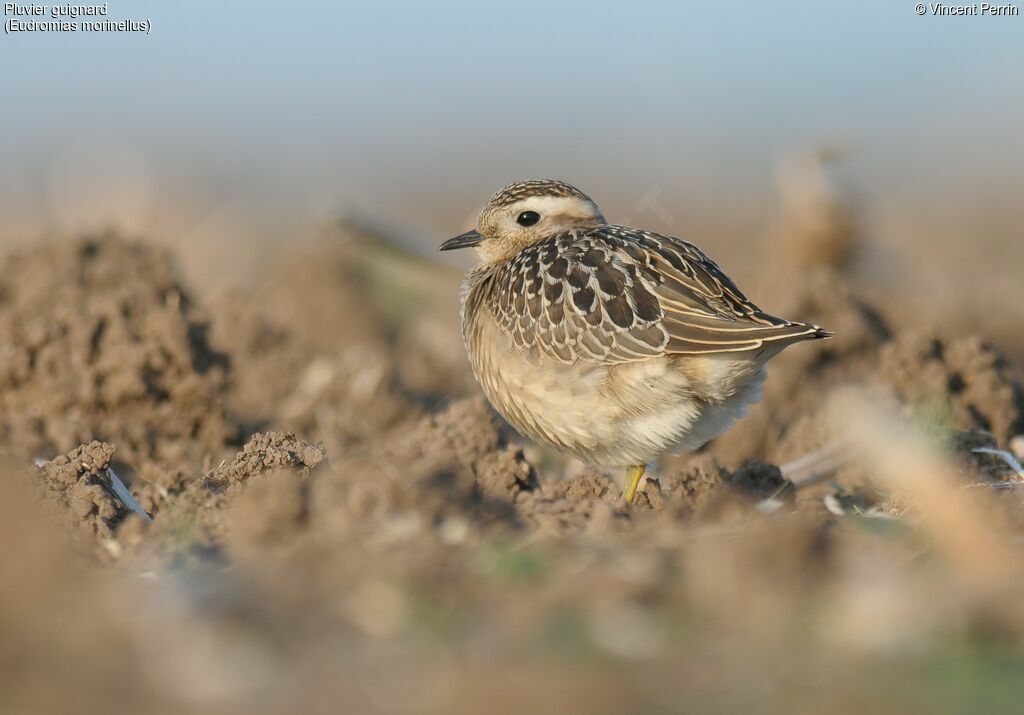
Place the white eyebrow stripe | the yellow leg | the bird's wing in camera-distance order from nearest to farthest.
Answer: the bird's wing, the yellow leg, the white eyebrow stripe

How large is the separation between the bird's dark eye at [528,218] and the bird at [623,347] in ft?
2.56

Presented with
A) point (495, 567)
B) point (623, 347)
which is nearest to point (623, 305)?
point (623, 347)

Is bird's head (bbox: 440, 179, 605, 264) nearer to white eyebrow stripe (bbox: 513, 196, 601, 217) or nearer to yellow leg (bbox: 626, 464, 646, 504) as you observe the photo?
white eyebrow stripe (bbox: 513, 196, 601, 217)

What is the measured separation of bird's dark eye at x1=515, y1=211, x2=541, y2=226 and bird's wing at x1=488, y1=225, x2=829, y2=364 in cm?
78

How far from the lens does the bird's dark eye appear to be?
8.12 metres

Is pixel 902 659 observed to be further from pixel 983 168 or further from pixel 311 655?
pixel 983 168

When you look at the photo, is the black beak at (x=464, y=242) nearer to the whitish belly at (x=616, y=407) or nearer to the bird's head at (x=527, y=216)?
the bird's head at (x=527, y=216)

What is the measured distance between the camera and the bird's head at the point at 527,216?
319 inches

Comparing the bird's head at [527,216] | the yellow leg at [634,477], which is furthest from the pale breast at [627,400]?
the bird's head at [527,216]

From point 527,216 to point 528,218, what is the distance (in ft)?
0.05

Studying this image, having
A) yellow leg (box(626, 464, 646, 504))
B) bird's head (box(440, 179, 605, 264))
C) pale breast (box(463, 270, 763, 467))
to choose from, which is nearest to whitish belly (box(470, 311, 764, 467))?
pale breast (box(463, 270, 763, 467))

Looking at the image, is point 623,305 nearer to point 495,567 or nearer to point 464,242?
→ point 464,242

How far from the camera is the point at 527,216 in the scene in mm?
8125

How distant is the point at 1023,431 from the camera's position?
27.3 ft
